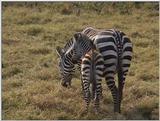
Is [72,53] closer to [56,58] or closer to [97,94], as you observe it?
[97,94]

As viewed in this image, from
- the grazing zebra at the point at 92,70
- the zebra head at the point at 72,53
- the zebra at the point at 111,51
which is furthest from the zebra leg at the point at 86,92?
the zebra head at the point at 72,53

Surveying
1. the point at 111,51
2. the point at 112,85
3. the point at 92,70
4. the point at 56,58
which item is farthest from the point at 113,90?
the point at 56,58

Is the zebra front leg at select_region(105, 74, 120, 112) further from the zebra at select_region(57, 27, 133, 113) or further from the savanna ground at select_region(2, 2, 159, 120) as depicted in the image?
the savanna ground at select_region(2, 2, 159, 120)

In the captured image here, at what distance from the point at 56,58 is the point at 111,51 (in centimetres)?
437

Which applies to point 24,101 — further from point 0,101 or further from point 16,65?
point 16,65

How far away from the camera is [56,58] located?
36.6 feet

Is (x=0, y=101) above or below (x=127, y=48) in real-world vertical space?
below

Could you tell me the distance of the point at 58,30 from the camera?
14.3 m

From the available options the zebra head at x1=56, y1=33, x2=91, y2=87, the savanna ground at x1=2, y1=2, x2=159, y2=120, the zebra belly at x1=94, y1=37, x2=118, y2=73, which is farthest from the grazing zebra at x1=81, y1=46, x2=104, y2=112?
the savanna ground at x1=2, y1=2, x2=159, y2=120

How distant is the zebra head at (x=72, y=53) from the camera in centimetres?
730

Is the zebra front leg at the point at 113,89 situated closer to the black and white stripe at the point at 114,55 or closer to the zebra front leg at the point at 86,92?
the black and white stripe at the point at 114,55

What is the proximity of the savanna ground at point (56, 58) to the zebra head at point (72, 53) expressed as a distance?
0.47 m

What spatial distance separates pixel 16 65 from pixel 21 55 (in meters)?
1.04

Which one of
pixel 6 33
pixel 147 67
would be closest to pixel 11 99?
pixel 147 67
